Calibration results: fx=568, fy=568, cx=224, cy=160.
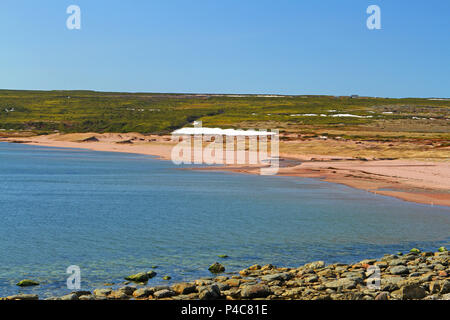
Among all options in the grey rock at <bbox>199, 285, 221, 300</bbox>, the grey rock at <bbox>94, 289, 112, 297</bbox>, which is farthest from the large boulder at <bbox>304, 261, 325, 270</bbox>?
the grey rock at <bbox>94, 289, 112, 297</bbox>

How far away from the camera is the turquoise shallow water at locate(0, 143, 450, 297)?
2048 cm

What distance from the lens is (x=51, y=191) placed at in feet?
136

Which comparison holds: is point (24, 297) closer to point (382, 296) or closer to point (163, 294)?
point (163, 294)

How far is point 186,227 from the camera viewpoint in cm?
2755

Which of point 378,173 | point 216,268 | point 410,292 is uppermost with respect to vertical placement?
→ point 410,292

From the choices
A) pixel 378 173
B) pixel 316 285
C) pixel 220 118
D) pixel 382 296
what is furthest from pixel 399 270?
pixel 220 118

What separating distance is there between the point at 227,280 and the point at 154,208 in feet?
54.2

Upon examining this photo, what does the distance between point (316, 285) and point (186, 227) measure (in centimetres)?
1142

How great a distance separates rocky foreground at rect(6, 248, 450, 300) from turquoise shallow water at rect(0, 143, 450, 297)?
1.30m

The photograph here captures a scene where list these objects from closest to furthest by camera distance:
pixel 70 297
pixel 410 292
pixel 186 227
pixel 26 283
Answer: pixel 410 292
pixel 70 297
pixel 26 283
pixel 186 227

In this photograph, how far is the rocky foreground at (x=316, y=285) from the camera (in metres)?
15.6

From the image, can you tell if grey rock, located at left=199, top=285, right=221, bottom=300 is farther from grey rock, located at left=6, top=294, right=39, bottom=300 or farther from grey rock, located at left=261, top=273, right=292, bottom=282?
grey rock, located at left=6, top=294, right=39, bottom=300

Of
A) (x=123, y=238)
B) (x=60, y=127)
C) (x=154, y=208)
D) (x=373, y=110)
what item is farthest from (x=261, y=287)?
(x=373, y=110)
